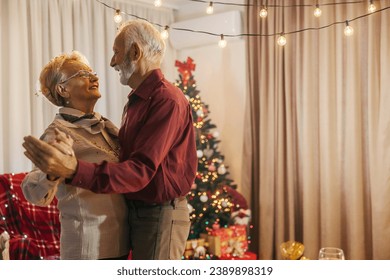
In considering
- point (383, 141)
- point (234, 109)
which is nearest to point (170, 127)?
point (383, 141)

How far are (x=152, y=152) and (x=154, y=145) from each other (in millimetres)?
20

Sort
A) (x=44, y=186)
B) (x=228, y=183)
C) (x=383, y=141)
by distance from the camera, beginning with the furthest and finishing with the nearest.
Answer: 1. (x=228, y=183)
2. (x=383, y=141)
3. (x=44, y=186)

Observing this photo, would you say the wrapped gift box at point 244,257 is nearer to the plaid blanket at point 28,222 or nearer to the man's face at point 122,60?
the plaid blanket at point 28,222

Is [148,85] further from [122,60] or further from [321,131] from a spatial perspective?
[321,131]

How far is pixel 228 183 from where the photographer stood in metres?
4.71

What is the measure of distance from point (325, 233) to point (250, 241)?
757mm

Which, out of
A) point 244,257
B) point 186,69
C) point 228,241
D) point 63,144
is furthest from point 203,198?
point 63,144

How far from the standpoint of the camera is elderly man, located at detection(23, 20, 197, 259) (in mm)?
1457

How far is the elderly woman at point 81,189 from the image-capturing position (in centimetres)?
154

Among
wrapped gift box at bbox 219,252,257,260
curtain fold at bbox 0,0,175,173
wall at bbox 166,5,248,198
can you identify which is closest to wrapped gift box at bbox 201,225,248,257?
wrapped gift box at bbox 219,252,257,260

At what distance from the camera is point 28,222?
3592mm

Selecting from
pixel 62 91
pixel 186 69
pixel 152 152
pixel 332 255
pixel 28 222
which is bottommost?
pixel 28 222

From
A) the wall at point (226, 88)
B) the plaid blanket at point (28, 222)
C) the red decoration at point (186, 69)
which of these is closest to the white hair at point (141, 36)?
the plaid blanket at point (28, 222)

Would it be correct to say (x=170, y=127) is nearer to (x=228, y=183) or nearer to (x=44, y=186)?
(x=44, y=186)
